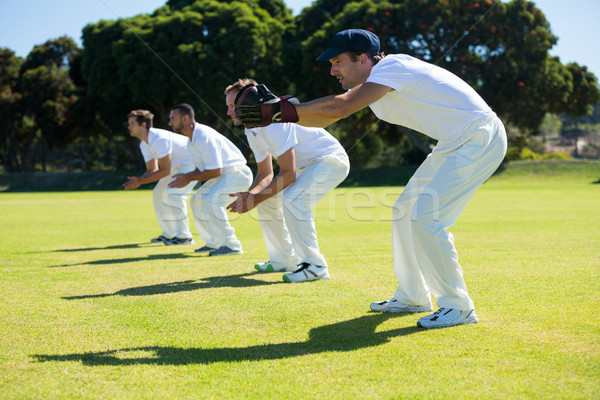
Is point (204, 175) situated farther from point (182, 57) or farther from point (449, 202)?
point (182, 57)

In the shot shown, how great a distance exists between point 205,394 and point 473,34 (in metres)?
39.7

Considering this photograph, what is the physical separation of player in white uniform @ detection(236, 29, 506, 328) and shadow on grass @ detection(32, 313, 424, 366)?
1.77 ft

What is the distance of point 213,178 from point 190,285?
3708 mm

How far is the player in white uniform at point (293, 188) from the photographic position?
7.38 m

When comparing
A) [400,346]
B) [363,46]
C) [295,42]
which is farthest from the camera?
[295,42]

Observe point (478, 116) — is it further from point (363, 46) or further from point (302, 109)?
point (302, 109)

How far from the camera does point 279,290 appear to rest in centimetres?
666

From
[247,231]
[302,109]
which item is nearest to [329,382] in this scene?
[302,109]

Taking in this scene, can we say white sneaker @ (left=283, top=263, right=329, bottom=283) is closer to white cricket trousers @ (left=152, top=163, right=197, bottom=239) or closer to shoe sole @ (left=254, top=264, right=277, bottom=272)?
shoe sole @ (left=254, top=264, right=277, bottom=272)

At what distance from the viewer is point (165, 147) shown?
38.0 feet

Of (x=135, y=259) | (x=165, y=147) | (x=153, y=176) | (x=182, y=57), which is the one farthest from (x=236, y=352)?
(x=182, y=57)

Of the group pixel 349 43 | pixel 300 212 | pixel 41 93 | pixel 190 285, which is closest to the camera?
pixel 349 43

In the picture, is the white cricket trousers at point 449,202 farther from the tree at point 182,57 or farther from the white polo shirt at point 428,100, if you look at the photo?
the tree at point 182,57

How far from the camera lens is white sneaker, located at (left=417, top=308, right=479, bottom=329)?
486 centimetres
